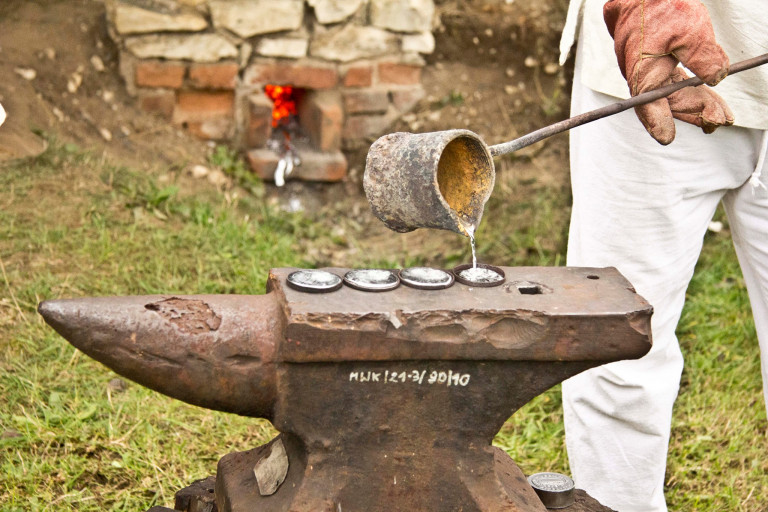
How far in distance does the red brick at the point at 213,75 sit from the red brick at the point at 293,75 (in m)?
0.10

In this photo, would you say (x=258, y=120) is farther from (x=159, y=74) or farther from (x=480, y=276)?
(x=480, y=276)

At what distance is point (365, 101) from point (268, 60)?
22.5 inches

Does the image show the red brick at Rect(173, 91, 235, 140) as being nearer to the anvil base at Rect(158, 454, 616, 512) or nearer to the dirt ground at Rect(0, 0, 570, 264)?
the dirt ground at Rect(0, 0, 570, 264)

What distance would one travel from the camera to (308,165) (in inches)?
194

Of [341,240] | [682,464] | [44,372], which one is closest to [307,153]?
[341,240]

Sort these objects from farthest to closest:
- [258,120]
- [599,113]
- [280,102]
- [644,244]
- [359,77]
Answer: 1. [280,102]
2. [359,77]
3. [258,120]
4. [644,244]
5. [599,113]

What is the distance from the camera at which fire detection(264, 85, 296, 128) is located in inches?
201

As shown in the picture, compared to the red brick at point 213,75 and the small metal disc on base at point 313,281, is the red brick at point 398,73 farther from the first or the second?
the small metal disc on base at point 313,281

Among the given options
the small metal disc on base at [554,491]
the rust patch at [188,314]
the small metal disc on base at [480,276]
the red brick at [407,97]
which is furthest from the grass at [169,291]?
Answer: the small metal disc on base at [480,276]

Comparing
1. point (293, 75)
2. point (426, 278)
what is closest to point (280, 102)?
point (293, 75)

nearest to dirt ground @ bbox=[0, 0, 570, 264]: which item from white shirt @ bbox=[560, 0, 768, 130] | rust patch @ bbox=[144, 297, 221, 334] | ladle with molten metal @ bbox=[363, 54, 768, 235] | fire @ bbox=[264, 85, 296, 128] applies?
fire @ bbox=[264, 85, 296, 128]

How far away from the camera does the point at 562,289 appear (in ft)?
6.63

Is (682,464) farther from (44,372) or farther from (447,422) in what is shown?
(44,372)

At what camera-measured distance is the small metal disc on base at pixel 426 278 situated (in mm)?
1954
